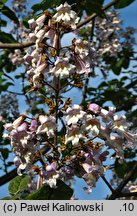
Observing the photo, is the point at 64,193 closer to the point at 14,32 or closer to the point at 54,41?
the point at 54,41

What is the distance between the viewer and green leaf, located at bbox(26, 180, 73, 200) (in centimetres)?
206

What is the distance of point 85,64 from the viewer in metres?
2.21

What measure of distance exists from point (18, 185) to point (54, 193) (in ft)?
1.44

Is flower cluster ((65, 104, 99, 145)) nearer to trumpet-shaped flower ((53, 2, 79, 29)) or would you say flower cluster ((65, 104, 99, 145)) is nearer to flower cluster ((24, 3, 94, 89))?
flower cluster ((24, 3, 94, 89))

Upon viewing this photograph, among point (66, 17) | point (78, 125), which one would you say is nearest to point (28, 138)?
point (78, 125)

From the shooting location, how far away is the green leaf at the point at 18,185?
2459mm

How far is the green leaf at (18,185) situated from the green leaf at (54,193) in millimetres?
363

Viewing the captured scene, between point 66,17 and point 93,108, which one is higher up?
point 66,17

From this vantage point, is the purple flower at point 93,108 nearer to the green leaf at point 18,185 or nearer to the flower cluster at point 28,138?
the flower cluster at point 28,138

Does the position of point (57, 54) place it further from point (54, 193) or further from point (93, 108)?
point (54, 193)

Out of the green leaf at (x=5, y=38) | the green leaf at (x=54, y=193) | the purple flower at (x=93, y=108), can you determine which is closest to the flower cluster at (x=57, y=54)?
the purple flower at (x=93, y=108)

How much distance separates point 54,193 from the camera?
2.10 meters

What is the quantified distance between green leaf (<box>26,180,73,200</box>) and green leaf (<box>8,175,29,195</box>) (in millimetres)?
363

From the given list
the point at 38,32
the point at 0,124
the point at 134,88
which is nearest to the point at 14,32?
the point at 134,88
